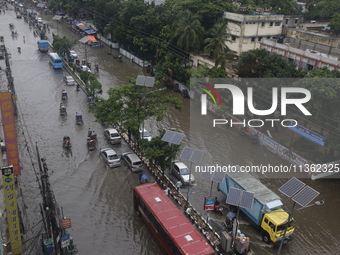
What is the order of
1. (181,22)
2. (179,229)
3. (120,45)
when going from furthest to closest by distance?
(120,45)
(181,22)
(179,229)

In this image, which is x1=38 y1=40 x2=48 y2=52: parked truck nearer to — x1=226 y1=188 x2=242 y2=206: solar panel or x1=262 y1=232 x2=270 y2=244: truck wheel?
x1=226 y1=188 x2=242 y2=206: solar panel

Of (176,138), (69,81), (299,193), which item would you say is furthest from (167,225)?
(69,81)

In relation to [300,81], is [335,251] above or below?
below

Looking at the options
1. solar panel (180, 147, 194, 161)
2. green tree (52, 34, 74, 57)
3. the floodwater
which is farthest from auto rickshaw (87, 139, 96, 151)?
green tree (52, 34, 74, 57)

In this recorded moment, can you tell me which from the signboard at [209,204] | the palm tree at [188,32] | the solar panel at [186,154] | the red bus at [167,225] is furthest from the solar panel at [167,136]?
the palm tree at [188,32]

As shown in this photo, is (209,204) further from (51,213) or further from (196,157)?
(51,213)

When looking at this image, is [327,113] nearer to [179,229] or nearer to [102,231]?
[179,229]

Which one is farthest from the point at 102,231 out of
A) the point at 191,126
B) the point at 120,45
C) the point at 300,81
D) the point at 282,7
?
the point at 282,7
